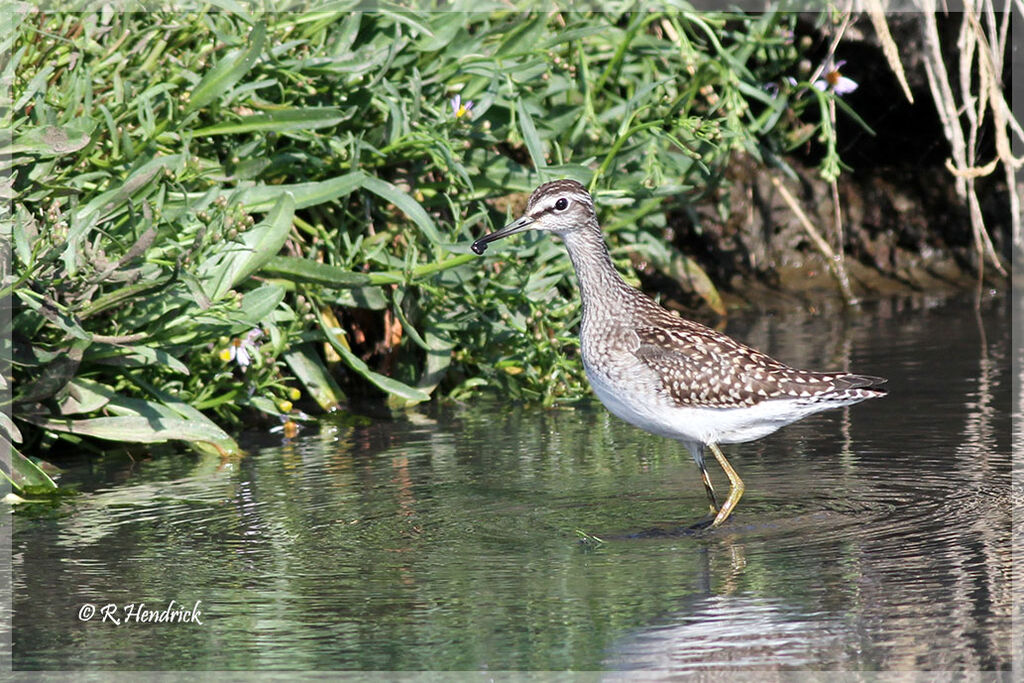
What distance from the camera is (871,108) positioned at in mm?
12836

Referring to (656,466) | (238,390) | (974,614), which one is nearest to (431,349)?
(238,390)

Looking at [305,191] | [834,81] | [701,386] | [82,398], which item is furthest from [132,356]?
[834,81]

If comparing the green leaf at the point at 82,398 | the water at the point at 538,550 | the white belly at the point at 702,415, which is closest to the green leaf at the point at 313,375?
the water at the point at 538,550

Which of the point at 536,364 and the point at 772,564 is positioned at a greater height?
the point at 536,364

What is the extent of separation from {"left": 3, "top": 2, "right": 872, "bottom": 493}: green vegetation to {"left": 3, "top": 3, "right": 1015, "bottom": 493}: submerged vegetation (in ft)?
0.06

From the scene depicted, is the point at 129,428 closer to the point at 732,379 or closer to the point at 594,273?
the point at 594,273

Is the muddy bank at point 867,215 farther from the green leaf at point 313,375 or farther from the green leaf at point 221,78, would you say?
the green leaf at point 221,78

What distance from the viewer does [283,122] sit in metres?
8.22

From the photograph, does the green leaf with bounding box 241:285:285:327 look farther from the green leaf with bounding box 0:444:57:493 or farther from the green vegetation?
the green leaf with bounding box 0:444:57:493

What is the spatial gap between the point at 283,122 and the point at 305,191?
399 mm

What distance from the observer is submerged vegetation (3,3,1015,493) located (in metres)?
7.30

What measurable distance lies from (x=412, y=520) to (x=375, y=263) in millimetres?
2711

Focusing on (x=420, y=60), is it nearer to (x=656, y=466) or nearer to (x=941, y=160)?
(x=656, y=466)

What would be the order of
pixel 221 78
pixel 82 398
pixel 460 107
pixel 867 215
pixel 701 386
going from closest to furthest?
1. pixel 701 386
2. pixel 82 398
3. pixel 221 78
4. pixel 460 107
5. pixel 867 215
